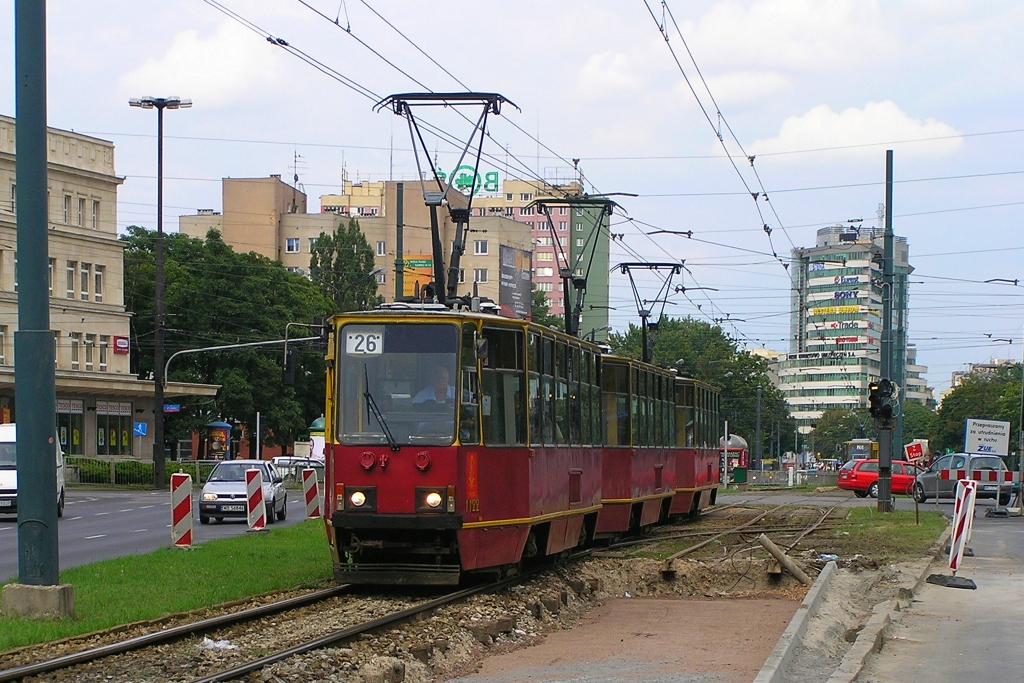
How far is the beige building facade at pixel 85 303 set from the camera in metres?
60.2

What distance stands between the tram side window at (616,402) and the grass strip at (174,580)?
4.91m

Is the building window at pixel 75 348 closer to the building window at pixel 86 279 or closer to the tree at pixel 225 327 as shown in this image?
the building window at pixel 86 279

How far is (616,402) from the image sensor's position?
78.2 feet

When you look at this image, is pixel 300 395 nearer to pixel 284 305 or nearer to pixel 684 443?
pixel 284 305

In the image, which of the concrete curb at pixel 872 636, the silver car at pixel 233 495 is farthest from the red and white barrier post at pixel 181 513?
the concrete curb at pixel 872 636

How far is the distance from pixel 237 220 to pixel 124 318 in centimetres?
3845

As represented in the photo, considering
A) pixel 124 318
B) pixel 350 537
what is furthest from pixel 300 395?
pixel 350 537

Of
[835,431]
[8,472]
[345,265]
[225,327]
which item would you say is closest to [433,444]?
[8,472]

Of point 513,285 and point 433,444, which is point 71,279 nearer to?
point 513,285

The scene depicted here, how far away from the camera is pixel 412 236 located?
106 meters

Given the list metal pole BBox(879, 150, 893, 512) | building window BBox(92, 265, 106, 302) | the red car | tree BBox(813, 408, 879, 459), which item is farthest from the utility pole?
tree BBox(813, 408, 879, 459)

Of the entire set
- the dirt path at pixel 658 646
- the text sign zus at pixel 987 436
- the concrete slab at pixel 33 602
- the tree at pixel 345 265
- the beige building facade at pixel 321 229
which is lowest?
the dirt path at pixel 658 646

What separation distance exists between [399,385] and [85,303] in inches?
2061

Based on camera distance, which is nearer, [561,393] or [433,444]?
[433,444]
